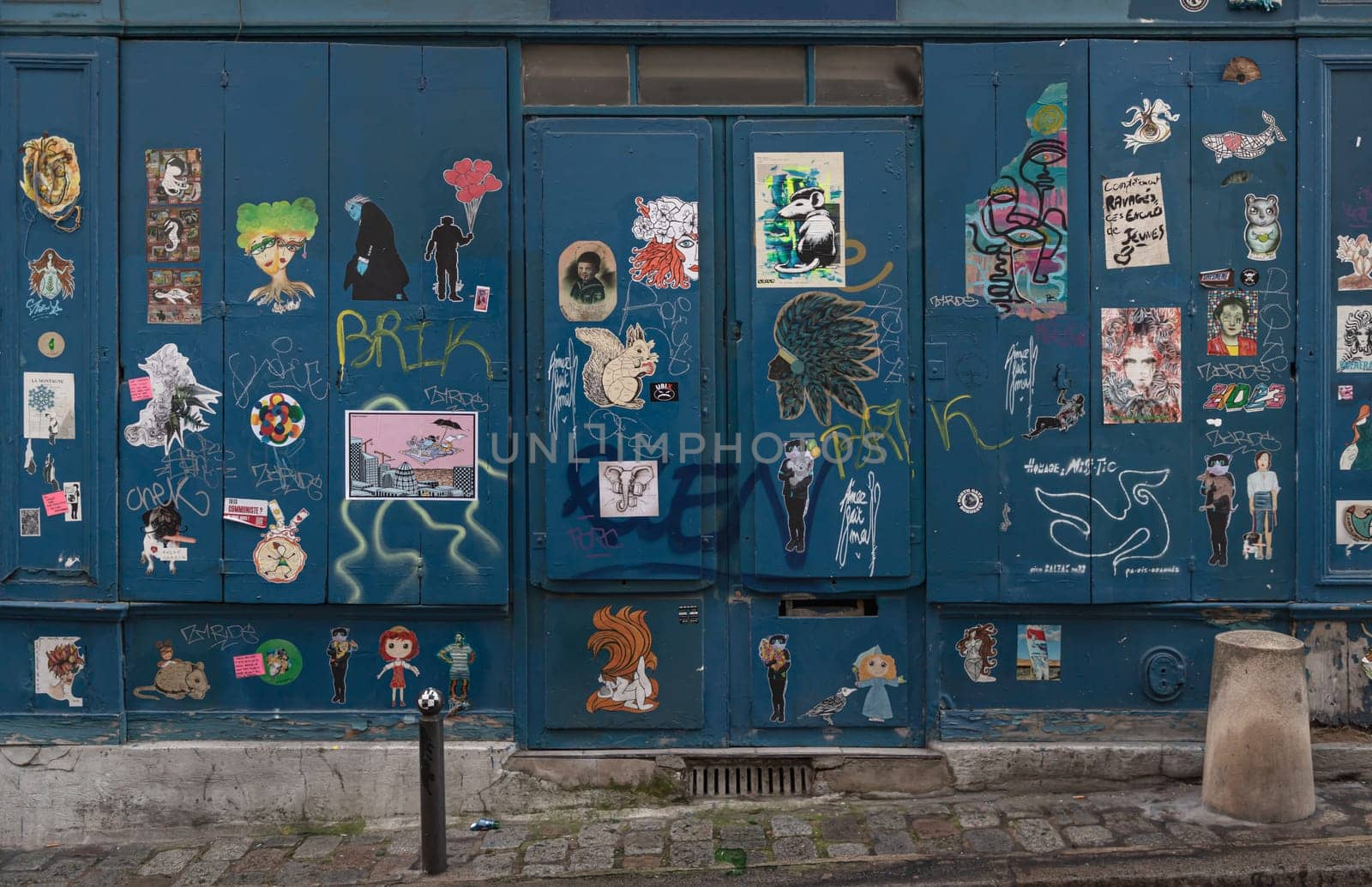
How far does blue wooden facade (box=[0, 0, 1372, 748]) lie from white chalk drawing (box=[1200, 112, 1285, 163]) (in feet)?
0.06

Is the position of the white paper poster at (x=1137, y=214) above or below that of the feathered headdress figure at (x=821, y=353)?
above

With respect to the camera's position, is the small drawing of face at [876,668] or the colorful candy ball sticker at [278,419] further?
the small drawing of face at [876,668]

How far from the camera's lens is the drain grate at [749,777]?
6234 mm

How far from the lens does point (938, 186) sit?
20.1ft

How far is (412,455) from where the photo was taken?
6.12 meters

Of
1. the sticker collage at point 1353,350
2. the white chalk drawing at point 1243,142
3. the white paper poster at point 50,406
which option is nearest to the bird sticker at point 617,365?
the white paper poster at point 50,406

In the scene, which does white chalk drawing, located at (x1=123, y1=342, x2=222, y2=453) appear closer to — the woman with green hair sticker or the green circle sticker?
the woman with green hair sticker

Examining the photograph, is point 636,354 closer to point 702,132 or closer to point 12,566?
point 702,132

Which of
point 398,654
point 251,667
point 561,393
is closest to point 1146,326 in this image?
point 561,393

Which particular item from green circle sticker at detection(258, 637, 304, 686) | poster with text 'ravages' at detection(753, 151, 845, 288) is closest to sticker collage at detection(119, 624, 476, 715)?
green circle sticker at detection(258, 637, 304, 686)

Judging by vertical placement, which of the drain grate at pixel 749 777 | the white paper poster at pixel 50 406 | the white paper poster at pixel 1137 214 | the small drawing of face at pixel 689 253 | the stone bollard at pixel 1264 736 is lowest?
the drain grate at pixel 749 777

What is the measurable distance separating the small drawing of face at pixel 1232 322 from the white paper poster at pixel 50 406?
22.0 feet

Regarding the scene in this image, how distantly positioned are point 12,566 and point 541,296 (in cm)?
350

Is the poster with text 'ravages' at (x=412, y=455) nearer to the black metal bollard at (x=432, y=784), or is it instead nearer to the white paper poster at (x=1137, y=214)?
the black metal bollard at (x=432, y=784)
